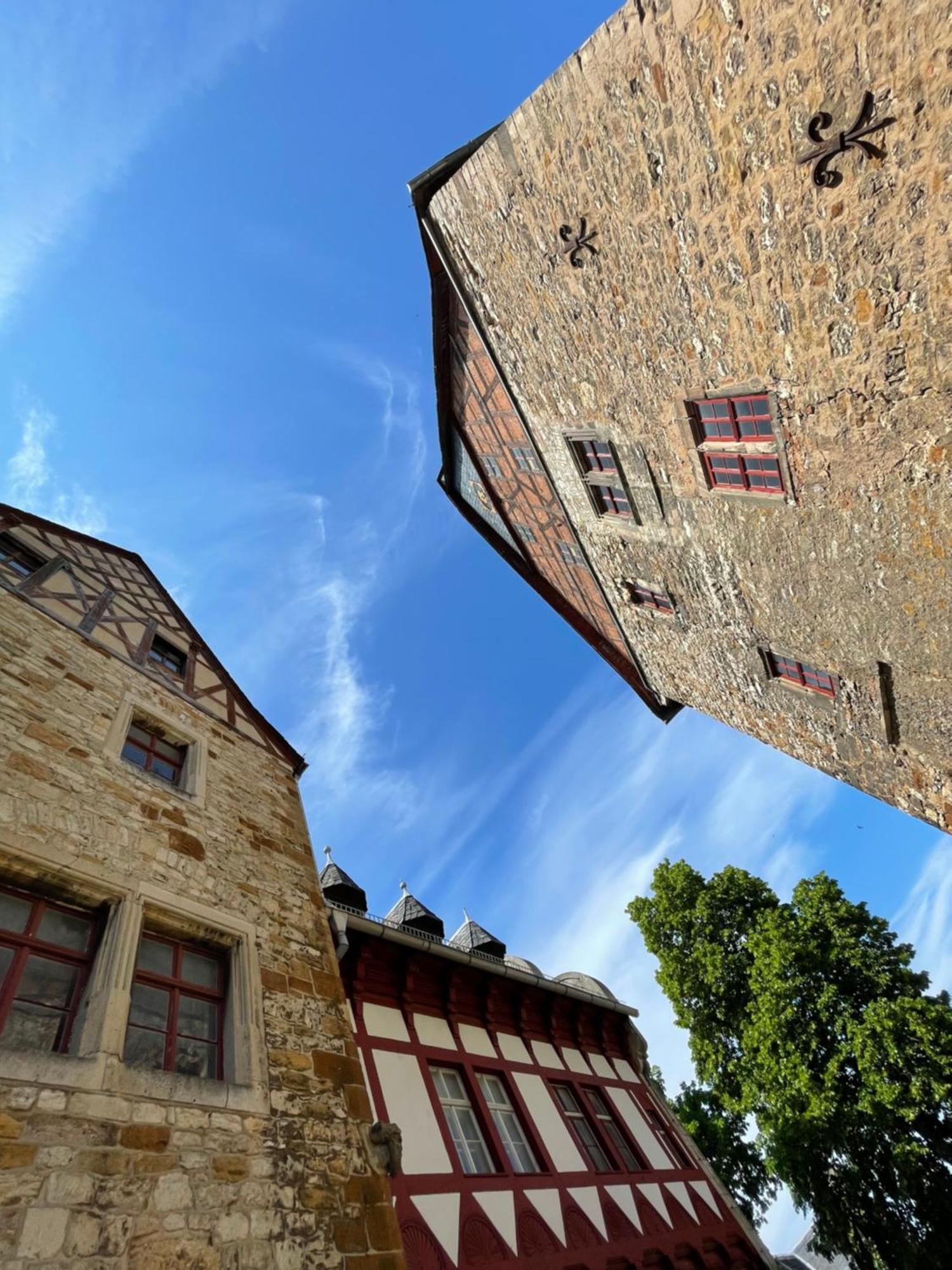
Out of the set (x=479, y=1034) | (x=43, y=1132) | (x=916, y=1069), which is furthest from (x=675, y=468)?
(x=916, y=1069)

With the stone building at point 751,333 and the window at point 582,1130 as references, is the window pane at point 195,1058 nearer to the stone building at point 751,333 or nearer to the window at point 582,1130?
the window at point 582,1130

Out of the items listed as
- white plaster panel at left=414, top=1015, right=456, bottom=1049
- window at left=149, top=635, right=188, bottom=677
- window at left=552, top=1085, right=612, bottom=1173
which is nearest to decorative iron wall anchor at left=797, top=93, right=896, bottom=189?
window at left=149, top=635, right=188, bottom=677

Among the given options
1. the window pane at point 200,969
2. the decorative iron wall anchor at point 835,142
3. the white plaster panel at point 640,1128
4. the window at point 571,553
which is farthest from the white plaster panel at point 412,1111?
the decorative iron wall anchor at point 835,142

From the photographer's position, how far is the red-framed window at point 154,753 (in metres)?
5.45

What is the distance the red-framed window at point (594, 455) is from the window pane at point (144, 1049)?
7.39m

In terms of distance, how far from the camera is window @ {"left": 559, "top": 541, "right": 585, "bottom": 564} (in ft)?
36.9

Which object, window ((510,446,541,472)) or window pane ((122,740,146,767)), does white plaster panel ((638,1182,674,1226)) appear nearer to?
window pane ((122,740,146,767))

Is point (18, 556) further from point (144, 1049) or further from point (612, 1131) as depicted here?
point (612, 1131)

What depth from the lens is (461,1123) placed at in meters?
6.50

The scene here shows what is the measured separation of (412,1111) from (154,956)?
3.45 meters

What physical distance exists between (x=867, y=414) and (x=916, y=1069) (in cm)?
1148

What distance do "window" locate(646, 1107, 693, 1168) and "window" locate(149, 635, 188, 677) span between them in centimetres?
866

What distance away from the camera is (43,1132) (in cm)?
273

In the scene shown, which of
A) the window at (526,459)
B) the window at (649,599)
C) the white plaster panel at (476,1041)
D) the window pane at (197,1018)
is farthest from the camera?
the window at (526,459)
